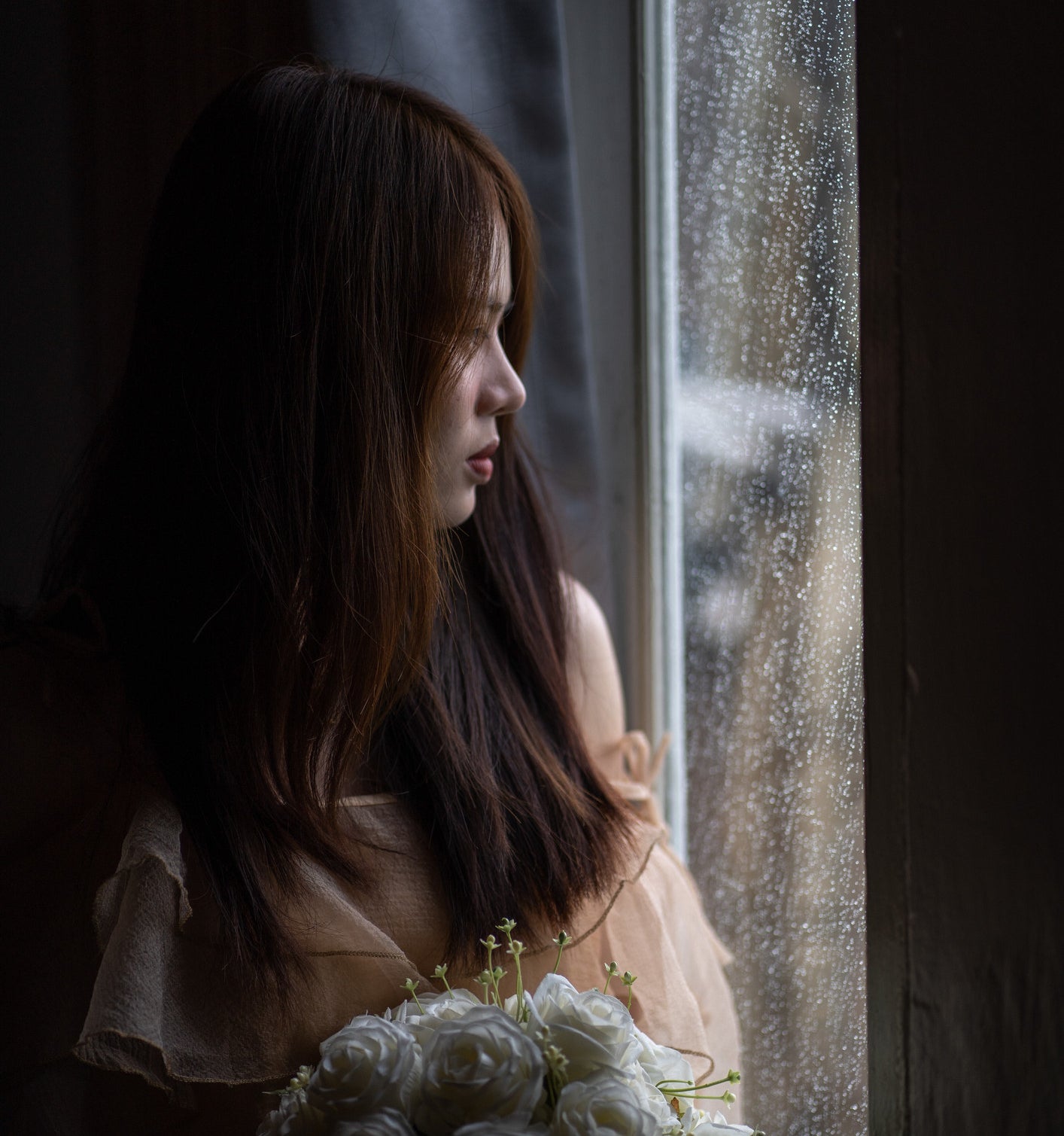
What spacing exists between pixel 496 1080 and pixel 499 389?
1.76ft

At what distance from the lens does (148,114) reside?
1.08 metres

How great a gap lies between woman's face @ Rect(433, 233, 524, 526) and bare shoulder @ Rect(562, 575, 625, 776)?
23 centimetres

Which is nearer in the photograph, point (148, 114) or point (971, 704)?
point (971, 704)

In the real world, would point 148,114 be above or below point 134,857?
above

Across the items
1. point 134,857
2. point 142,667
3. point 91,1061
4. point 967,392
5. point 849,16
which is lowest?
→ point 91,1061

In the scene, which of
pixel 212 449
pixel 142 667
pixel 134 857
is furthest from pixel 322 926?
pixel 212 449

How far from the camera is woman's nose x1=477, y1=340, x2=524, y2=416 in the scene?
0.86 m

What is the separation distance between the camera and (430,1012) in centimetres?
64

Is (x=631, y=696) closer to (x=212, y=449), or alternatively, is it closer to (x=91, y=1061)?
(x=212, y=449)

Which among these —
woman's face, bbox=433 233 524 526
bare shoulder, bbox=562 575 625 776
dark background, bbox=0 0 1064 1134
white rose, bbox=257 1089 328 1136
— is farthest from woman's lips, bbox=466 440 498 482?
white rose, bbox=257 1089 328 1136

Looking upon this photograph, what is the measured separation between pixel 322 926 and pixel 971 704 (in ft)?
1.61

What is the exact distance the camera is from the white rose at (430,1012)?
615 millimetres

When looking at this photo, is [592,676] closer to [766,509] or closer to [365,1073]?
[766,509]

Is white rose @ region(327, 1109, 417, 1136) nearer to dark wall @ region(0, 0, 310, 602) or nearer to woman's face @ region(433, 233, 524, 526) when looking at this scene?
woman's face @ region(433, 233, 524, 526)
